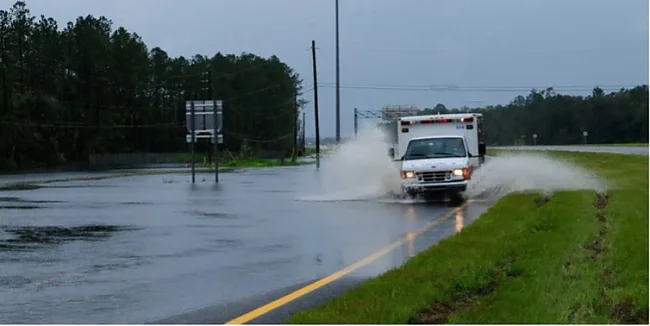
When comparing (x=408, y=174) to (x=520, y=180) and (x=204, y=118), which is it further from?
(x=204, y=118)

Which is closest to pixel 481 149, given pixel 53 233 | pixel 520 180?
pixel 520 180

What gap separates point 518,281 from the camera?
29.0 ft

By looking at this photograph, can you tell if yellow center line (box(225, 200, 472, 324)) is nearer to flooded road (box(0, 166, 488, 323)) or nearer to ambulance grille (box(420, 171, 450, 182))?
flooded road (box(0, 166, 488, 323))

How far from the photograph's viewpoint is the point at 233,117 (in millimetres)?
123375

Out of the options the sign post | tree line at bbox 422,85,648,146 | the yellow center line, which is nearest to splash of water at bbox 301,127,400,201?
the sign post

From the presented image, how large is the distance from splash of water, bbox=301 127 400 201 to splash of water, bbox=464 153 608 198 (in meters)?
2.35

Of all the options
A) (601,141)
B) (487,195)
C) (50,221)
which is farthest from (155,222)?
(601,141)

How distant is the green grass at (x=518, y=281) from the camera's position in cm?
737

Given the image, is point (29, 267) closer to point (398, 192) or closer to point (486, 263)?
point (486, 263)

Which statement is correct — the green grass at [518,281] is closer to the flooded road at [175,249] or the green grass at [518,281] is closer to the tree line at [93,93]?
the flooded road at [175,249]

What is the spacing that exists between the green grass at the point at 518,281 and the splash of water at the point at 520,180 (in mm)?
9085

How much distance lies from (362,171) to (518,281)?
18735 mm

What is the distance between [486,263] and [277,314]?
3.13 metres

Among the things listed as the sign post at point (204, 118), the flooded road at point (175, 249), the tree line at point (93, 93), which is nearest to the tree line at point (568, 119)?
the tree line at point (93, 93)
